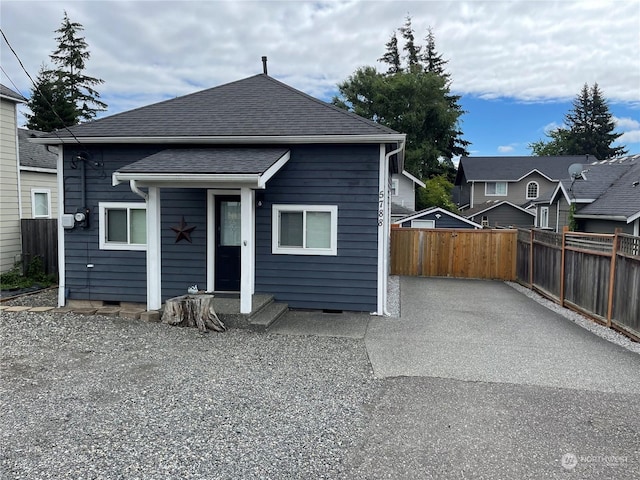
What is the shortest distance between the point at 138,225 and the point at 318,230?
3.58m

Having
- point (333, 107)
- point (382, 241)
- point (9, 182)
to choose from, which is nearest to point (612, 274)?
point (382, 241)

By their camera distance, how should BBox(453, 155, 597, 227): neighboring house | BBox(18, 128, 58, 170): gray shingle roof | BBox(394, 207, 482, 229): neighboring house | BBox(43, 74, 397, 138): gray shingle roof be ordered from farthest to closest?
BBox(453, 155, 597, 227): neighboring house, BBox(394, 207, 482, 229): neighboring house, BBox(18, 128, 58, 170): gray shingle roof, BBox(43, 74, 397, 138): gray shingle roof

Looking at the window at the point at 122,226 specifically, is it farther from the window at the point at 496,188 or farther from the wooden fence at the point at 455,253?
the window at the point at 496,188

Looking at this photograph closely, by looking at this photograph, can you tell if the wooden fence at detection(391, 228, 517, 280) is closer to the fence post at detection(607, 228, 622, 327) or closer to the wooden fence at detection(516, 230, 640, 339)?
the wooden fence at detection(516, 230, 640, 339)

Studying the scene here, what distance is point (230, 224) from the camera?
28.0 ft

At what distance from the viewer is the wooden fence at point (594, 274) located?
6.80 metres

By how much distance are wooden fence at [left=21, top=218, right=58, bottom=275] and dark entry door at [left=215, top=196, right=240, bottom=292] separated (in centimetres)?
568

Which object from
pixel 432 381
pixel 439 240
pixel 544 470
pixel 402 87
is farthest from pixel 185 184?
pixel 402 87

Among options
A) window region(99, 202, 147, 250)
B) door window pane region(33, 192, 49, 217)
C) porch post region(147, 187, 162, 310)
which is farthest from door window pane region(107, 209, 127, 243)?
door window pane region(33, 192, 49, 217)

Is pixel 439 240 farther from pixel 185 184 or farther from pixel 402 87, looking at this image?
pixel 402 87

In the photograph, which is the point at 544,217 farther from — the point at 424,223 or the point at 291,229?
the point at 291,229

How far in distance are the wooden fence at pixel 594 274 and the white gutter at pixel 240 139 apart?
3999 millimetres

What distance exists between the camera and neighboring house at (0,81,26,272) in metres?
11.2

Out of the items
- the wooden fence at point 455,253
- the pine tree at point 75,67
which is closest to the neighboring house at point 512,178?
the wooden fence at point 455,253
